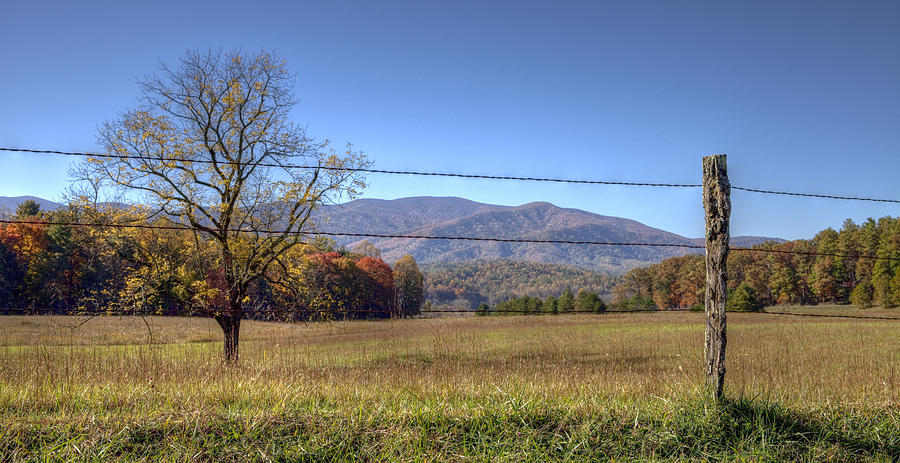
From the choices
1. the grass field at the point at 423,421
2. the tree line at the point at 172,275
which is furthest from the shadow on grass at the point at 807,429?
the tree line at the point at 172,275

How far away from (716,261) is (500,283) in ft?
416

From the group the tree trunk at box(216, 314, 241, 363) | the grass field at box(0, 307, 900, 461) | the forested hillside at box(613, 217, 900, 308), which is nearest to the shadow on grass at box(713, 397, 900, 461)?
the grass field at box(0, 307, 900, 461)

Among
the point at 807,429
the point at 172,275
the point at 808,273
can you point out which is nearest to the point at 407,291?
the point at 172,275

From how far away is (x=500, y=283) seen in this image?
5157 inches

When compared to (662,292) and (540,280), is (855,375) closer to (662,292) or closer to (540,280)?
(662,292)

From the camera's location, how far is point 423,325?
966 centimetres

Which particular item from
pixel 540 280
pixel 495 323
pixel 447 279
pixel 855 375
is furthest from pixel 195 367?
pixel 540 280

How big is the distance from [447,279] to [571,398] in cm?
9556

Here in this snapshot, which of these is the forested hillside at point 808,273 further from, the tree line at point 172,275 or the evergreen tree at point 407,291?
the tree line at point 172,275

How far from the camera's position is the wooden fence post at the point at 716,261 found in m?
5.19

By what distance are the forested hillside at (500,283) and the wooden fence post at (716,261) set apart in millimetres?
72602

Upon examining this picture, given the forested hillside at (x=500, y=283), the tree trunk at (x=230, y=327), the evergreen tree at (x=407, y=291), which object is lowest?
the forested hillside at (x=500, y=283)

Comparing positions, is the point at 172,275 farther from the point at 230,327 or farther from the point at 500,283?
the point at 500,283

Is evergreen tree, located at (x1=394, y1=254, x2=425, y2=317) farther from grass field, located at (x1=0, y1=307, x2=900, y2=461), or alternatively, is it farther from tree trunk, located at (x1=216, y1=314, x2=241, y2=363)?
tree trunk, located at (x1=216, y1=314, x2=241, y2=363)
